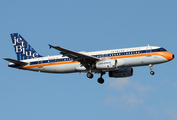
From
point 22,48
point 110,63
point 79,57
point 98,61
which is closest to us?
point 110,63

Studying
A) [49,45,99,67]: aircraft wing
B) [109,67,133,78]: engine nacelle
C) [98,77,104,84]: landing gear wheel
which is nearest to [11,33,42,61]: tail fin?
[49,45,99,67]: aircraft wing

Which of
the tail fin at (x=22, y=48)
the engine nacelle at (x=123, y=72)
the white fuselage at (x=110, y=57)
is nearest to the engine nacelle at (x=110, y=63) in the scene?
the white fuselage at (x=110, y=57)

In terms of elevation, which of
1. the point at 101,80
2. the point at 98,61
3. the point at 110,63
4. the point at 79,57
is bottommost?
the point at 101,80

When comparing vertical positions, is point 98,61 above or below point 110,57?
below

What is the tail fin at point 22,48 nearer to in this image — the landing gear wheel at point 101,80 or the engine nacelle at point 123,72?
the landing gear wheel at point 101,80

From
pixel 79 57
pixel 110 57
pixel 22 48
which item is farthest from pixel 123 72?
pixel 22 48

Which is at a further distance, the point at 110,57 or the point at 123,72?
the point at 123,72

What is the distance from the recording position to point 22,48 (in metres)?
59.5

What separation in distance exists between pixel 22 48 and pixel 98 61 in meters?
15.7

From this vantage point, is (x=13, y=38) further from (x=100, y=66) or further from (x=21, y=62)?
(x=100, y=66)

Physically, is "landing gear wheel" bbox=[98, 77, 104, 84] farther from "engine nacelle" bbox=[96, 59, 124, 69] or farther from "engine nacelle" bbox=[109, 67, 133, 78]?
"engine nacelle" bbox=[96, 59, 124, 69]

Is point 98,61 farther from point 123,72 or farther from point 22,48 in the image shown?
point 22,48

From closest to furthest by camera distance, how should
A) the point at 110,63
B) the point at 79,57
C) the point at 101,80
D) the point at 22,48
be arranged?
the point at 110,63, the point at 79,57, the point at 101,80, the point at 22,48

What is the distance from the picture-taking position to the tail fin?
190ft
